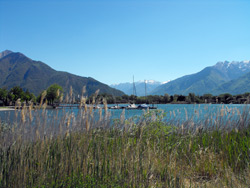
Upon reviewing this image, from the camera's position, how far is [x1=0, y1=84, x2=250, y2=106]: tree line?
3.61 meters

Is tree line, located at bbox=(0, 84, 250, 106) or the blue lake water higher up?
tree line, located at bbox=(0, 84, 250, 106)

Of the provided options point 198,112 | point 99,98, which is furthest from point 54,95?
point 198,112

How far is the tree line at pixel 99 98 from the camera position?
3611 millimetres

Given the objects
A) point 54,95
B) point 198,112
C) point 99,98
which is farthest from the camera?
point 198,112

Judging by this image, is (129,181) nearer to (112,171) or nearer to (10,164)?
(112,171)

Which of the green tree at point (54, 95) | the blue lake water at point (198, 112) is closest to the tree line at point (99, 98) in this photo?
the green tree at point (54, 95)

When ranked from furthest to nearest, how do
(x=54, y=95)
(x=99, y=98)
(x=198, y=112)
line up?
(x=198, y=112)
(x=54, y=95)
(x=99, y=98)

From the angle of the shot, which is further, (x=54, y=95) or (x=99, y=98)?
(x=54, y=95)

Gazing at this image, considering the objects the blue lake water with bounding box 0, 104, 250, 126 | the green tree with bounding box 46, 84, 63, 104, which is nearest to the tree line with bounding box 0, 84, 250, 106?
the green tree with bounding box 46, 84, 63, 104

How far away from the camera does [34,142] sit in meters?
3.38

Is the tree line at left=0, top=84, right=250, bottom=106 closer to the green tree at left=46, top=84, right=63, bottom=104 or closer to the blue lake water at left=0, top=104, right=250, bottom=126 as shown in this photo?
the green tree at left=46, top=84, right=63, bottom=104

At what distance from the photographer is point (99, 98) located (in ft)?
12.5

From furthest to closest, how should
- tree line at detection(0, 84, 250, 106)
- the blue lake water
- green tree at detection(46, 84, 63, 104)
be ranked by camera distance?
the blue lake water < tree line at detection(0, 84, 250, 106) < green tree at detection(46, 84, 63, 104)

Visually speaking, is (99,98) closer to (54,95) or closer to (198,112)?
(54,95)
